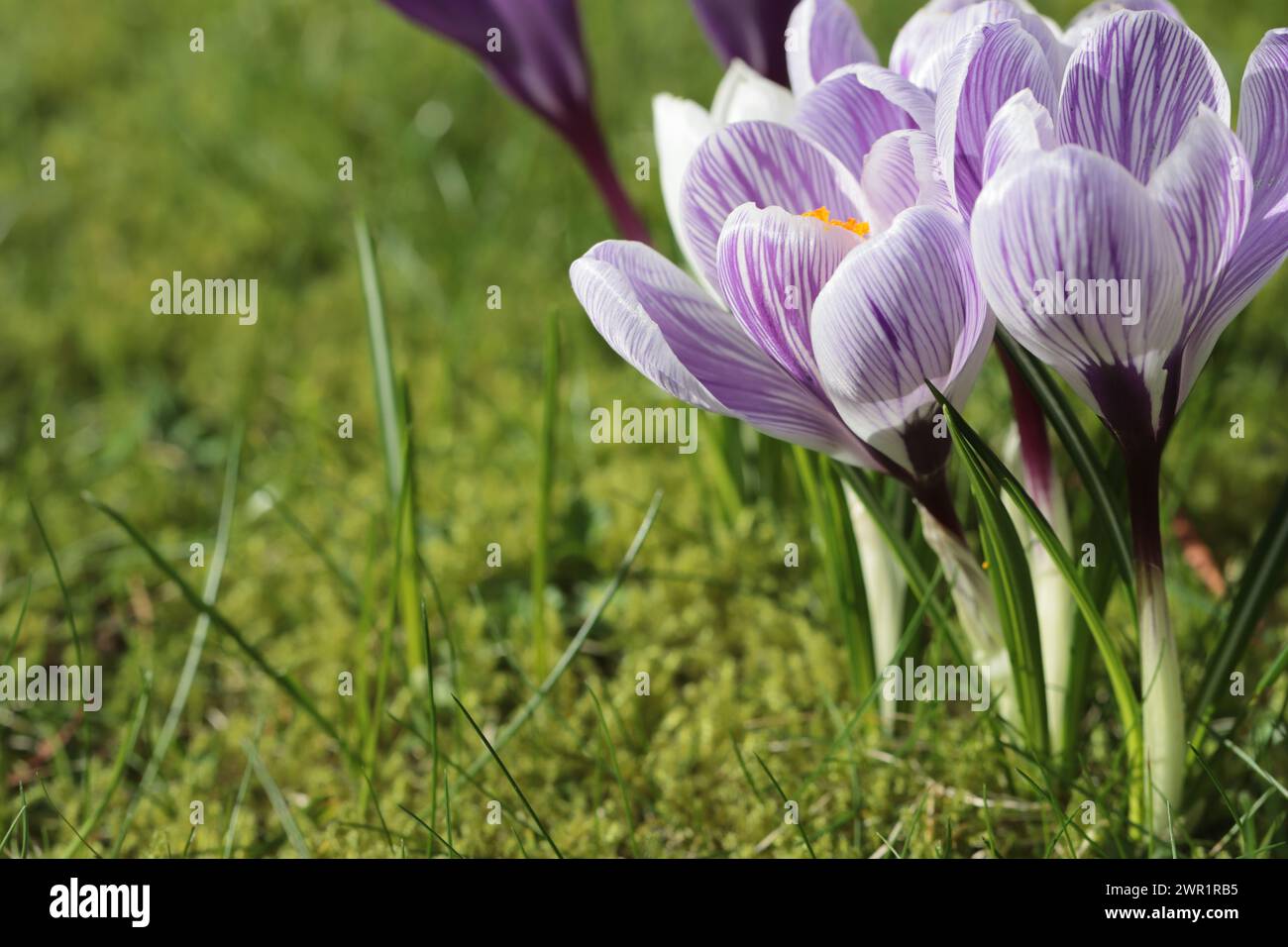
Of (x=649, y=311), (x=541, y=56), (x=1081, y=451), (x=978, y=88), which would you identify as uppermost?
(x=541, y=56)

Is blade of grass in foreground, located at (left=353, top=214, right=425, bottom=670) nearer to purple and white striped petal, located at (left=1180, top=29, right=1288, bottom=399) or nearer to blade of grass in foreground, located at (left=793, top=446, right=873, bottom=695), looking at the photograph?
blade of grass in foreground, located at (left=793, top=446, right=873, bottom=695)

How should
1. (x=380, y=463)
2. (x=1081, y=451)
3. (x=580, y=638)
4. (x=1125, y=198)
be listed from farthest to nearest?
(x=380, y=463), (x=580, y=638), (x=1081, y=451), (x=1125, y=198)

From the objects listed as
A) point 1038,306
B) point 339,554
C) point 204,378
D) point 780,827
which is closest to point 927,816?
point 780,827

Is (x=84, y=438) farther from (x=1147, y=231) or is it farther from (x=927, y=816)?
(x=1147, y=231)

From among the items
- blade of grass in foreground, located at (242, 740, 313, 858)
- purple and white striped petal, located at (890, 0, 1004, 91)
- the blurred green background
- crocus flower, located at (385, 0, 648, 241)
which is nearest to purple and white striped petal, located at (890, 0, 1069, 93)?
purple and white striped petal, located at (890, 0, 1004, 91)

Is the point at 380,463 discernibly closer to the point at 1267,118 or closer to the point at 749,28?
the point at 749,28

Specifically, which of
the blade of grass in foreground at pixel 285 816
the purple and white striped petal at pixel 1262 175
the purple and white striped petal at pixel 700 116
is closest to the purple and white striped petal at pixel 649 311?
the purple and white striped petal at pixel 700 116

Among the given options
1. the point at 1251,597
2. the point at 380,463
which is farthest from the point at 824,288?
the point at 380,463
